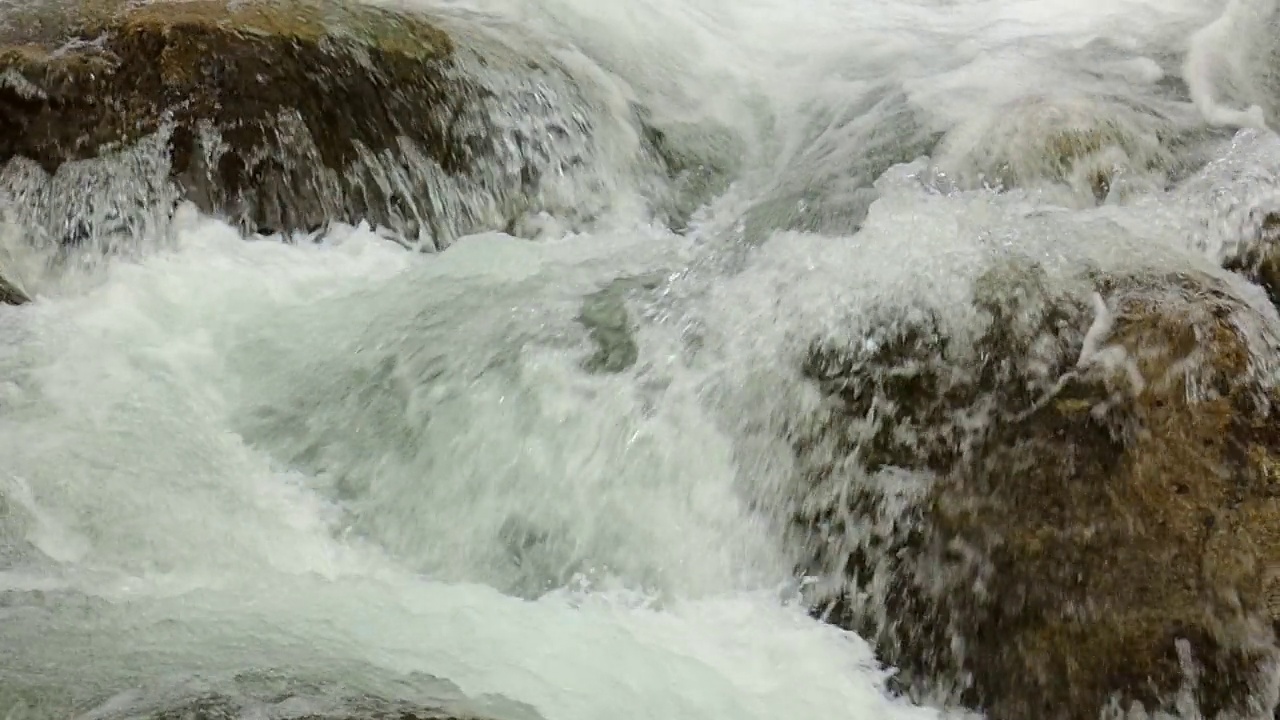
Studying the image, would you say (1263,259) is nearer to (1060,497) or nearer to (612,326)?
(1060,497)

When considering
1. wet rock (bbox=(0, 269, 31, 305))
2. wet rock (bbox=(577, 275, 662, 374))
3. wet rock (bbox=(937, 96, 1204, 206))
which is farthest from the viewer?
wet rock (bbox=(937, 96, 1204, 206))

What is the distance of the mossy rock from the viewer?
4.00 m

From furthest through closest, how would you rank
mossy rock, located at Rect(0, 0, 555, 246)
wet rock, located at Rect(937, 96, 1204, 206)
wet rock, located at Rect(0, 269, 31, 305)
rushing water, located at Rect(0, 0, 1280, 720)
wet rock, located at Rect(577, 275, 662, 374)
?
mossy rock, located at Rect(0, 0, 555, 246) < wet rock, located at Rect(937, 96, 1204, 206) < wet rock, located at Rect(0, 269, 31, 305) < wet rock, located at Rect(577, 275, 662, 374) < rushing water, located at Rect(0, 0, 1280, 720)

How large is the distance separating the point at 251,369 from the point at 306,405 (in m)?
0.34

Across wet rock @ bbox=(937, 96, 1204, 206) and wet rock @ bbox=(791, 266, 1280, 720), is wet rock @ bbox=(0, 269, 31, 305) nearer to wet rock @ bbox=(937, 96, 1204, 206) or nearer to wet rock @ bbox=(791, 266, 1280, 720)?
wet rock @ bbox=(791, 266, 1280, 720)

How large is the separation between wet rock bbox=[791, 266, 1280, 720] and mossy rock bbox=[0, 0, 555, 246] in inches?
84.5

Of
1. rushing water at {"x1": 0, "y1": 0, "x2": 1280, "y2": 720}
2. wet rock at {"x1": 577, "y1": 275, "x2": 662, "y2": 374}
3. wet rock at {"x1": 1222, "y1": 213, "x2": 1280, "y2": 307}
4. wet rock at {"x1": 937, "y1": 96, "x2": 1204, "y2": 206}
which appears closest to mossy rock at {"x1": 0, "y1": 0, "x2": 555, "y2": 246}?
rushing water at {"x1": 0, "y1": 0, "x2": 1280, "y2": 720}

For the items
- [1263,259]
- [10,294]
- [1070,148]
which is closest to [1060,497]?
[1263,259]

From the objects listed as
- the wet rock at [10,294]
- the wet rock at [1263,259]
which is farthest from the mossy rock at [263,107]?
the wet rock at [1263,259]

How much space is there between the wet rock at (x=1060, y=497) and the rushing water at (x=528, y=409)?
Result: 16 centimetres

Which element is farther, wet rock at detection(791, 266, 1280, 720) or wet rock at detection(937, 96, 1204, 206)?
wet rock at detection(937, 96, 1204, 206)

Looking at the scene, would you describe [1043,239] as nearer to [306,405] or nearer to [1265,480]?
[1265,480]

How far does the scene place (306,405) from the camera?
3389mm

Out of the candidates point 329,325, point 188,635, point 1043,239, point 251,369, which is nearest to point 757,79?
point 1043,239
